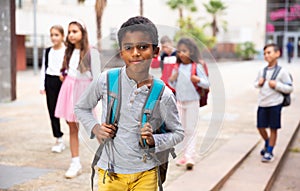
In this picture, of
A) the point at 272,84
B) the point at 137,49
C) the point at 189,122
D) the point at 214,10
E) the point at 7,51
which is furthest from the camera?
the point at 214,10

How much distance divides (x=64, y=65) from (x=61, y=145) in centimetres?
134

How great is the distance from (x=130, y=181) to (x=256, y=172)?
3243mm

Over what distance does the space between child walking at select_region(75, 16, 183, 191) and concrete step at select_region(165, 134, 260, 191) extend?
2.03m

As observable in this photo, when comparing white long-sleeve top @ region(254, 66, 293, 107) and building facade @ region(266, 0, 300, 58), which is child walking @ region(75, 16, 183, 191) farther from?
building facade @ region(266, 0, 300, 58)

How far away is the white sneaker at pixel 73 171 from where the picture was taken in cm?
487

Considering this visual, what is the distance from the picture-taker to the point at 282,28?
45094 mm

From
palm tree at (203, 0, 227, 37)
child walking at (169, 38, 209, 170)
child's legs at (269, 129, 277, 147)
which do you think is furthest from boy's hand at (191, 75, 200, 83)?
palm tree at (203, 0, 227, 37)

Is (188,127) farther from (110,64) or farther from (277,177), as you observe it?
(277,177)

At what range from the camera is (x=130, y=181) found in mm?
2582

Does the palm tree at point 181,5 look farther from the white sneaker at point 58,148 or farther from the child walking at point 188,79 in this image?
the child walking at point 188,79

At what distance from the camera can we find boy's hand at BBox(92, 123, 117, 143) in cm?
243

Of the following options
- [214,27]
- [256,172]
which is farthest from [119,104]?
[214,27]

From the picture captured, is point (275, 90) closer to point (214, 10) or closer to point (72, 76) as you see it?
point (72, 76)

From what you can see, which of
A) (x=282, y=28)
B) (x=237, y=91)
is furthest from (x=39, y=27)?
(x=282, y=28)
